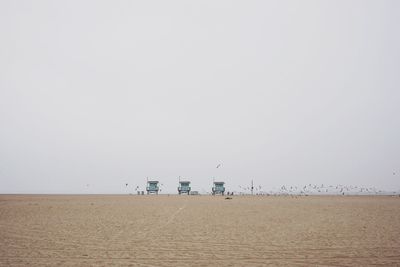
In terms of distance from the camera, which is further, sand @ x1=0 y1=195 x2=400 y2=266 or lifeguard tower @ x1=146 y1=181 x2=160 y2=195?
lifeguard tower @ x1=146 y1=181 x2=160 y2=195

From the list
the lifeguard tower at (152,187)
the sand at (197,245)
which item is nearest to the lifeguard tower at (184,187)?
the lifeguard tower at (152,187)

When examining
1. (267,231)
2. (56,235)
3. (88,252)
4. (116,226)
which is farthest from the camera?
(116,226)

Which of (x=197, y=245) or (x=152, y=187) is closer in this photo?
(x=197, y=245)

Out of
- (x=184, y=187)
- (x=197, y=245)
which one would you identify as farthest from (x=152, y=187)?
(x=197, y=245)

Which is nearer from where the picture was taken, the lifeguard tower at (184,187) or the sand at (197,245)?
the sand at (197,245)

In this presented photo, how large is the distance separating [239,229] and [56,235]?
8464 mm

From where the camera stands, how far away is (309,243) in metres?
12.9

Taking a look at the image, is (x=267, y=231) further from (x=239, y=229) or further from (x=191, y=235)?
(x=191, y=235)

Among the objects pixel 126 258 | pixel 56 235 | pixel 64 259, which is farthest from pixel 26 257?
pixel 56 235

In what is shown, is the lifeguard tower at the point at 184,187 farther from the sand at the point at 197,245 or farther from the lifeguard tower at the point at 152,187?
the sand at the point at 197,245

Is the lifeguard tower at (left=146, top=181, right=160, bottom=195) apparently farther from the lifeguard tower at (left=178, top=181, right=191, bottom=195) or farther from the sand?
the sand

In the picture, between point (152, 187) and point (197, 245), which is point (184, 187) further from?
point (197, 245)

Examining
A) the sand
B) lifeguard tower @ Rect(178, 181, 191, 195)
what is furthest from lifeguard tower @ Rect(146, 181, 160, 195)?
the sand

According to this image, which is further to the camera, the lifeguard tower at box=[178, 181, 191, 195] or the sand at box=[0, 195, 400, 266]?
the lifeguard tower at box=[178, 181, 191, 195]
